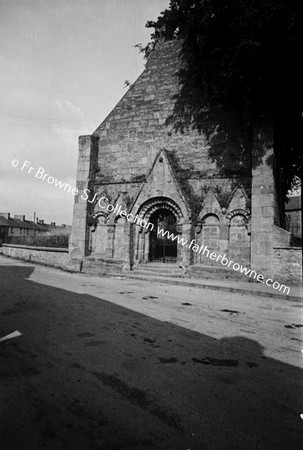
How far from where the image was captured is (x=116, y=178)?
15.1 meters

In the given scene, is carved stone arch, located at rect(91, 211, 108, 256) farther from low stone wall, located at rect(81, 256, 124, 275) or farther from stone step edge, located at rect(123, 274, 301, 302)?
stone step edge, located at rect(123, 274, 301, 302)

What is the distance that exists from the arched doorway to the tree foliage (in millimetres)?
3855

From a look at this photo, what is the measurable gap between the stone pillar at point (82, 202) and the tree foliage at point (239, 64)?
4776mm

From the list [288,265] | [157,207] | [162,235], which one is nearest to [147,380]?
[288,265]

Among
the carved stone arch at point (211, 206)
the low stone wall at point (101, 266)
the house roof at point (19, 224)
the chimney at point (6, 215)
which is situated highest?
the chimney at point (6, 215)

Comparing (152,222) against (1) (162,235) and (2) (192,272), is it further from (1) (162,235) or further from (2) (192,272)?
(2) (192,272)

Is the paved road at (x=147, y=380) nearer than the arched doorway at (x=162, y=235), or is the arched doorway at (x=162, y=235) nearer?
the paved road at (x=147, y=380)

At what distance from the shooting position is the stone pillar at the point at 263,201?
1110 centimetres

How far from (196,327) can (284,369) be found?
185 cm

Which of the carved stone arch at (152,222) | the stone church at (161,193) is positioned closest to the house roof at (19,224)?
the stone church at (161,193)

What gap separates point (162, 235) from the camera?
50.7ft

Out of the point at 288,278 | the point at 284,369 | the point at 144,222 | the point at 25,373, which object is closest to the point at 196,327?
the point at 284,369

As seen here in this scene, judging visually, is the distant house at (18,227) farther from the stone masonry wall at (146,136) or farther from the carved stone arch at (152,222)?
the carved stone arch at (152,222)

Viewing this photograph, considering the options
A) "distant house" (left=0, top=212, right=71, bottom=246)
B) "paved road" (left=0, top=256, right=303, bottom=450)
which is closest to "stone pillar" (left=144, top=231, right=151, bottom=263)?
"paved road" (left=0, top=256, right=303, bottom=450)
